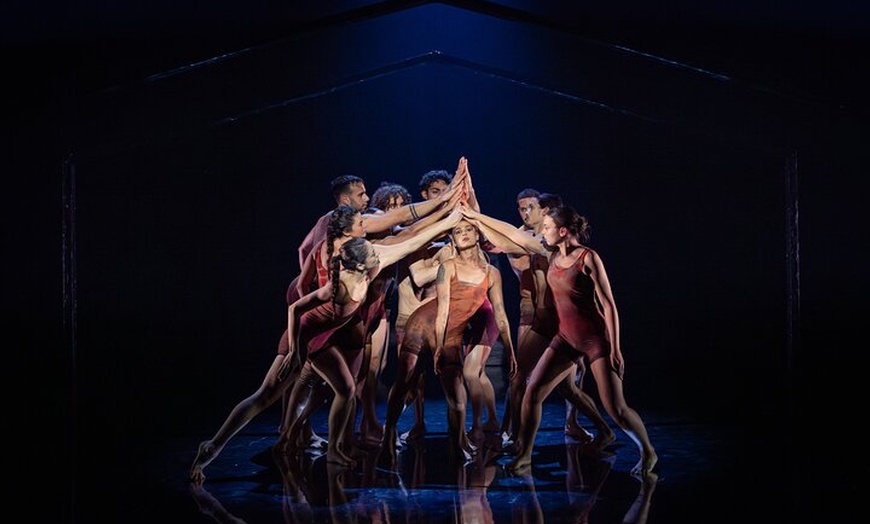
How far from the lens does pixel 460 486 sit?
20.1 ft

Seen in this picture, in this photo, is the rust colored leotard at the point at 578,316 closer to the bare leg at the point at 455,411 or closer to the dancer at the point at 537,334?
the dancer at the point at 537,334

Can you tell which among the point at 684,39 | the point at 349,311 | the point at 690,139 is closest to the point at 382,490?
the point at 349,311

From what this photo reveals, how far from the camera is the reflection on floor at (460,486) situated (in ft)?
17.8

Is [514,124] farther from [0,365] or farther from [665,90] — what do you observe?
[0,365]

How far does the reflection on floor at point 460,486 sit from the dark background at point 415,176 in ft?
1.72

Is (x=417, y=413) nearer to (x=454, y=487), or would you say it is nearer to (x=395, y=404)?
(x=395, y=404)

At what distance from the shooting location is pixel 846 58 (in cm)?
747

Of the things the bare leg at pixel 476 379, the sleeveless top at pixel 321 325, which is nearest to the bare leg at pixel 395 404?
the bare leg at pixel 476 379

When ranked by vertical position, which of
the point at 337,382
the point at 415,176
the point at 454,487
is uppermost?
the point at 415,176

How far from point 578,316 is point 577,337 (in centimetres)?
14

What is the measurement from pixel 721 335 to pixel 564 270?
3.19m

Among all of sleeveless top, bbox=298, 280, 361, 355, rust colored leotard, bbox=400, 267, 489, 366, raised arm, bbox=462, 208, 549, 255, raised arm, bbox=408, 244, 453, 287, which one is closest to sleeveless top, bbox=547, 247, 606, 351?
raised arm, bbox=462, 208, 549, 255

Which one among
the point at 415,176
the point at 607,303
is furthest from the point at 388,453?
the point at 415,176

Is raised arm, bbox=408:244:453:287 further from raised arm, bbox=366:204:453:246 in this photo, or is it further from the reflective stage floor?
the reflective stage floor
